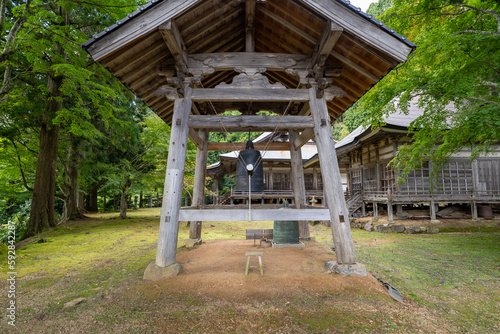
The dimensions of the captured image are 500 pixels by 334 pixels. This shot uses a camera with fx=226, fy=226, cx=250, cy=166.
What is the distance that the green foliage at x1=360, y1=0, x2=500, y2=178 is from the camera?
5535 mm

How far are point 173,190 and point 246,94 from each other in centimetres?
233

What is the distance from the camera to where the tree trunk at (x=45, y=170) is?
9289mm

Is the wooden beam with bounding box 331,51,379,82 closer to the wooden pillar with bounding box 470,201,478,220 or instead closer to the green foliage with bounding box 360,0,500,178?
the green foliage with bounding box 360,0,500,178

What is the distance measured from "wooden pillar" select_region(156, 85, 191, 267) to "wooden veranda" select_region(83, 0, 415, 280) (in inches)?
0.7

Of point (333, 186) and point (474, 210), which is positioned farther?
point (474, 210)

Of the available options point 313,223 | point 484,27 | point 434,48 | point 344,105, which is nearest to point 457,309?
point 344,105

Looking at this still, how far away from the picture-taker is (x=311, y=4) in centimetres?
378

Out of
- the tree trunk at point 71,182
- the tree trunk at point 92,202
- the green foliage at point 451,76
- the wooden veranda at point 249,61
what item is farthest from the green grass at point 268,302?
the tree trunk at point 92,202

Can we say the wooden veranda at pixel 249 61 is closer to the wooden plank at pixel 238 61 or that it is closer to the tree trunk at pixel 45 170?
the wooden plank at pixel 238 61

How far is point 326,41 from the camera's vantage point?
399 cm

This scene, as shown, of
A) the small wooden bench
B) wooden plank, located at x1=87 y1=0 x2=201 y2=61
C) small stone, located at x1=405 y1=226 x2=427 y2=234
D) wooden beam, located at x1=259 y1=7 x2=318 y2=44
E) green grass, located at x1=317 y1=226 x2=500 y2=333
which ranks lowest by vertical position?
green grass, located at x1=317 y1=226 x2=500 y2=333

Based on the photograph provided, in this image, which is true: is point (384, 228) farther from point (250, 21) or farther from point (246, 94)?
point (250, 21)

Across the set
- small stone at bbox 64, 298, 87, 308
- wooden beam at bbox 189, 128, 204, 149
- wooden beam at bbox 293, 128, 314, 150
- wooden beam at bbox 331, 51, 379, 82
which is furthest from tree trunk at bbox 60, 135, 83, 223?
wooden beam at bbox 331, 51, 379, 82

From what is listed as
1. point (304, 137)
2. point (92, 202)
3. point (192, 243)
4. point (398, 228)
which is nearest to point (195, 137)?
point (304, 137)
